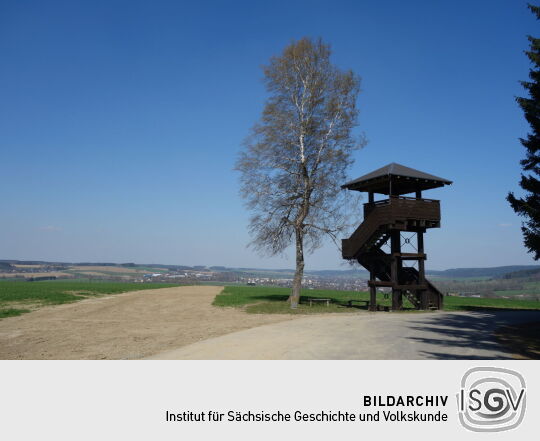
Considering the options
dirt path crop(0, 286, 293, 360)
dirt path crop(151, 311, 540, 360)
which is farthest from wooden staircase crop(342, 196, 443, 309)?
dirt path crop(0, 286, 293, 360)

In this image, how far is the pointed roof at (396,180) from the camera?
24.3 metres

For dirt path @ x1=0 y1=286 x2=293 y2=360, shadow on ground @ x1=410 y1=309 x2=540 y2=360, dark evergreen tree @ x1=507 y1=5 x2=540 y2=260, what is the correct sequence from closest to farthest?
shadow on ground @ x1=410 y1=309 x2=540 y2=360 < dirt path @ x1=0 y1=286 x2=293 y2=360 < dark evergreen tree @ x1=507 y1=5 x2=540 y2=260

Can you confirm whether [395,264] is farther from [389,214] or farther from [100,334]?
[100,334]

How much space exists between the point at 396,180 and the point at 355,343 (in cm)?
1587

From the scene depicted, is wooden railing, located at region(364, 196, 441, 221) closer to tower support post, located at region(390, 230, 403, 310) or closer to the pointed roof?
the pointed roof

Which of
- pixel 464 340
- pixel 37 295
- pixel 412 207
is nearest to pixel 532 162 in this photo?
pixel 412 207

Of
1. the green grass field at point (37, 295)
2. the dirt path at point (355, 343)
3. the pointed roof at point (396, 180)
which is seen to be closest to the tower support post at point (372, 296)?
the pointed roof at point (396, 180)

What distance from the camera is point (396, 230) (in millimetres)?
25016
